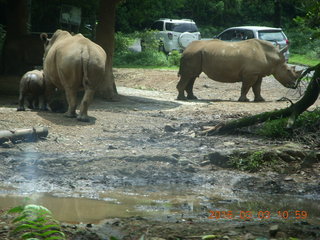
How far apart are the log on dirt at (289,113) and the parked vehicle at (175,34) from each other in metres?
22.1

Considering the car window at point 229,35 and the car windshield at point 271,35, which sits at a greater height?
the car windshield at point 271,35

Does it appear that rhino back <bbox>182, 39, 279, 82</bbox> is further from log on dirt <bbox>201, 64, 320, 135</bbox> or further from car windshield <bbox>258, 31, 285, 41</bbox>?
car windshield <bbox>258, 31, 285, 41</bbox>

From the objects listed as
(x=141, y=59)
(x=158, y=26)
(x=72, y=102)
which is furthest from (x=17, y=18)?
(x=158, y=26)

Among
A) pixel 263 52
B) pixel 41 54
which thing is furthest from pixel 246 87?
pixel 41 54

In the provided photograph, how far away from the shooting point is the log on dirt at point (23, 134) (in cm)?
1027

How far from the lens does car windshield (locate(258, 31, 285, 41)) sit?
29.5m

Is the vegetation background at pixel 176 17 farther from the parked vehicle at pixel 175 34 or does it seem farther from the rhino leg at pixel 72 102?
the rhino leg at pixel 72 102

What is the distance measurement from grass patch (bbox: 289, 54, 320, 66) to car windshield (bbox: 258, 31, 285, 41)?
157 cm

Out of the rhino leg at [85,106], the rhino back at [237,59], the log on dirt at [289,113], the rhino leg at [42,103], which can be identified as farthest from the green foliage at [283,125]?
the rhino back at [237,59]

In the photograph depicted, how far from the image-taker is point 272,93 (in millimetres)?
20766

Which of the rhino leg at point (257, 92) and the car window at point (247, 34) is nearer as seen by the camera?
the rhino leg at point (257, 92)

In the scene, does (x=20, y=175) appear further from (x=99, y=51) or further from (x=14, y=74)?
(x=14, y=74)

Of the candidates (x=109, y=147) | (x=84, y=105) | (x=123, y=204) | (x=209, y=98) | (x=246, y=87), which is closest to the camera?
(x=123, y=204)

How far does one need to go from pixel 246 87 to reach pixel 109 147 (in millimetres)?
8487
